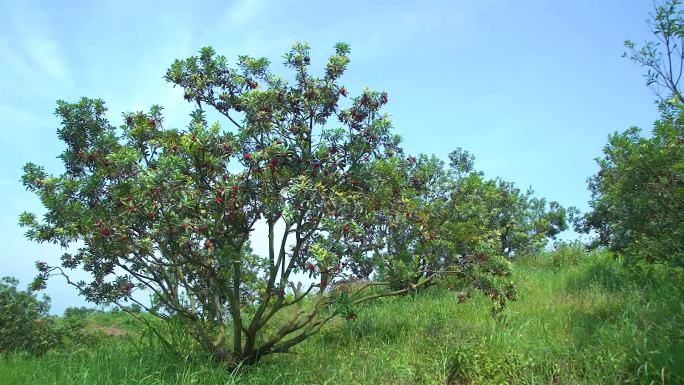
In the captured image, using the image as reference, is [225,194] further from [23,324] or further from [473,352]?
[23,324]

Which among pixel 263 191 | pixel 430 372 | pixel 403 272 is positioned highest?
pixel 263 191

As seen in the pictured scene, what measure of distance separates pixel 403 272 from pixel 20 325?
808 cm

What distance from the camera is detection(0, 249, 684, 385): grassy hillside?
656 centimetres

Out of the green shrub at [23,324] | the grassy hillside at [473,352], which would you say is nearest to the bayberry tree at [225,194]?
the grassy hillside at [473,352]

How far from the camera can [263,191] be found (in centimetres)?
716

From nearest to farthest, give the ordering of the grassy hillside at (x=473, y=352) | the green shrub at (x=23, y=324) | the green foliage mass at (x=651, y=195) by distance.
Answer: the grassy hillside at (x=473, y=352)
the green foliage mass at (x=651, y=195)
the green shrub at (x=23, y=324)

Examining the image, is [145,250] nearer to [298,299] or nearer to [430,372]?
[298,299]

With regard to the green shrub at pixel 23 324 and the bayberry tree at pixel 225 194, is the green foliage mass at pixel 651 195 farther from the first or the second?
the green shrub at pixel 23 324

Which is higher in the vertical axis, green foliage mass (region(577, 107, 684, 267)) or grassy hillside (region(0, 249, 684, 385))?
green foliage mass (region(577, 107, 684, 267))

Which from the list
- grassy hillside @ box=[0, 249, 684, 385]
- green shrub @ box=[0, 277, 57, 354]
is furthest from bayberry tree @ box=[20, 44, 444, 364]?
green shrub @ box=[0, 277, 57, 354]

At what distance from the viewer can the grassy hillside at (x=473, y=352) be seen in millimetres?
6559

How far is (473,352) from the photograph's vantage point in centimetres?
735

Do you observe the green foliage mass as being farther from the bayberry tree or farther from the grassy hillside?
the bayberry tree

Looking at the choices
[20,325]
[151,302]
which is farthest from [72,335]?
[151,302]
